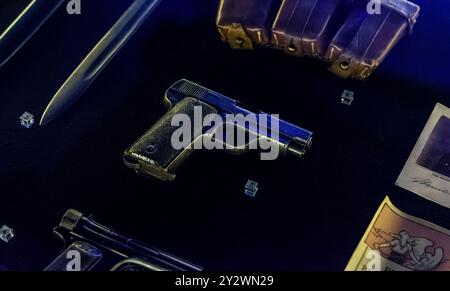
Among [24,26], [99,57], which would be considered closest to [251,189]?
[99,57]

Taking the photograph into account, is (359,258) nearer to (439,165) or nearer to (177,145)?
(439,165)

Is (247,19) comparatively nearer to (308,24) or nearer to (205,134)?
(308,24)

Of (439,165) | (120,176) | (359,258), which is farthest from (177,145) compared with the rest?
(439,165)

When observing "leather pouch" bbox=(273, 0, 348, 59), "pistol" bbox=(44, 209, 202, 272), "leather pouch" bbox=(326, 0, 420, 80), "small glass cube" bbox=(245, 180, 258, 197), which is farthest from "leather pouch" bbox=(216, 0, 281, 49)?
"pistol" bbox=(44, 209, 202, 272)
